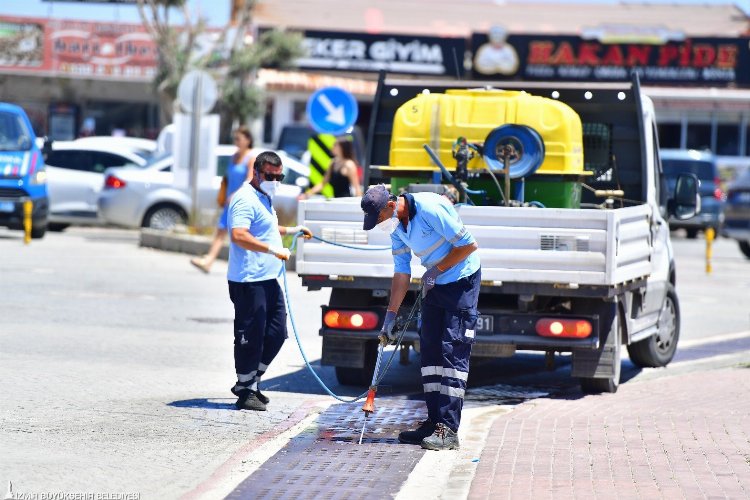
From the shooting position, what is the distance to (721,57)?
1870 inches

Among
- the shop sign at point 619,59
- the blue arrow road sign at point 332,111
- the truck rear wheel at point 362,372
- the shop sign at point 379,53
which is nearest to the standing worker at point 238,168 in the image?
the blue arrow road sign at point 332,111

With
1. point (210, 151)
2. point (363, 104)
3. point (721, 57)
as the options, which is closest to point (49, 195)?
point (210, 151)

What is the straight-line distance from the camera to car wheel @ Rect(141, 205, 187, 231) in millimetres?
24469

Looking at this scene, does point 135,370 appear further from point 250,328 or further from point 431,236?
point 431,236

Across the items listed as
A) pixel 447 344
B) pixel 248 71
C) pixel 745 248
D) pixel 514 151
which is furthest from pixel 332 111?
pixel 248 71

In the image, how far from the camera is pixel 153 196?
24.3 meters

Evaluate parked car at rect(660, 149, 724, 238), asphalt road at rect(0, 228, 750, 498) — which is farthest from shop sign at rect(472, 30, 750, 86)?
asphalt road at rect(0, 228, 750, 498)

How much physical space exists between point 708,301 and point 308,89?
26839 millimetres

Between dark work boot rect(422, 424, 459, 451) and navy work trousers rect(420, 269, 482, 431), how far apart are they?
4 cm

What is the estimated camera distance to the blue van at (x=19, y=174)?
74.4ft

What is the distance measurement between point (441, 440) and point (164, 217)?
54.8ft

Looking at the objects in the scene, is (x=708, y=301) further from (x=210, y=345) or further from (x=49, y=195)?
(x=49, y=195)

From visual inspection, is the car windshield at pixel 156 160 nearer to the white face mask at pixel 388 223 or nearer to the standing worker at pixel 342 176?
the standing worker at pixel 342 176

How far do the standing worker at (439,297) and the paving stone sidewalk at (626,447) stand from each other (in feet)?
1.25
